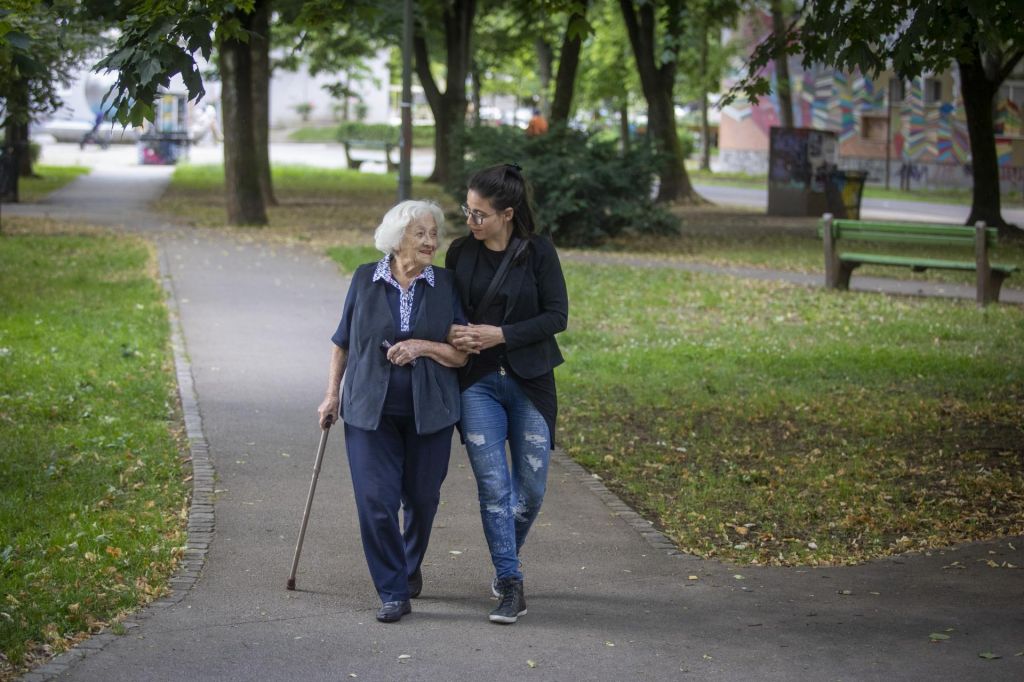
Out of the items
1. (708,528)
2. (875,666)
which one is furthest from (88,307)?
(875,666)

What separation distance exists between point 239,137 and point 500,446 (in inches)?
719

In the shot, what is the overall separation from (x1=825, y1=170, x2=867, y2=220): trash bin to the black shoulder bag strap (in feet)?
78.6

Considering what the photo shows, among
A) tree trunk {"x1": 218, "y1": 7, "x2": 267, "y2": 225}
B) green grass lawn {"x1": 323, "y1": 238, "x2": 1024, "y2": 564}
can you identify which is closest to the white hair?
green grass lawn {"x1": 323, "y1": 238, "x2": 1024, "y2": 564}

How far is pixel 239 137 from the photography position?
23094mm

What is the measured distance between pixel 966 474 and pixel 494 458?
3770 millimetres

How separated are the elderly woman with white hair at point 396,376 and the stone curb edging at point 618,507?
163cm

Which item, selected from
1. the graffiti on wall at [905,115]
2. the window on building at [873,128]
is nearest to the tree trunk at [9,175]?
the graffiti on wall at [905,115]

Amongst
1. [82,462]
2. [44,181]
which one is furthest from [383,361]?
[44,181]

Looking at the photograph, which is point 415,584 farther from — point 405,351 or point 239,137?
point 239,137

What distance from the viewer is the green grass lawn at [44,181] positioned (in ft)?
96.7

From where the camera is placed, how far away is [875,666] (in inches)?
204

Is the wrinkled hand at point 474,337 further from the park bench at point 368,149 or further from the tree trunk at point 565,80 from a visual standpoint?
the park bench at point 368,149

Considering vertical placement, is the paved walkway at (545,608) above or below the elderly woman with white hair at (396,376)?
below

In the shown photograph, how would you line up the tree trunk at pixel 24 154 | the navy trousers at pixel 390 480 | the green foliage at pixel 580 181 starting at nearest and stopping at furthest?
the navy trousers at pixel 390 480 < the green foliage at pixel 580 181 < the tree trunk at pixel 24 154
